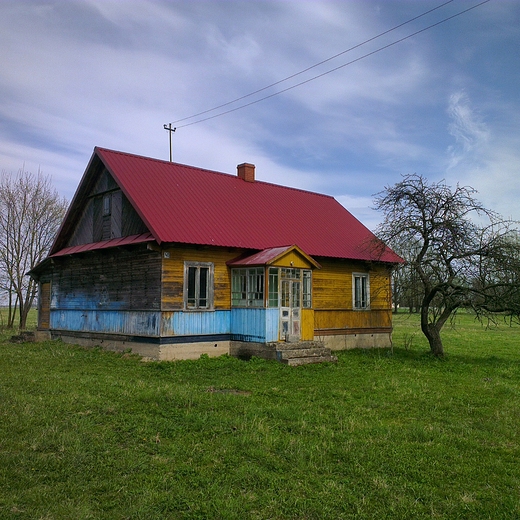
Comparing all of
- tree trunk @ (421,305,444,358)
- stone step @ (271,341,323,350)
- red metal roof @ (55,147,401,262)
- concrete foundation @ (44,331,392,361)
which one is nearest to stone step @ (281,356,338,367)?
stone step @ (271,341,323,350)

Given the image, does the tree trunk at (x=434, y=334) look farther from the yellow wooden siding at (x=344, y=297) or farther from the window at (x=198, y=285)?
the window at (x=198, y=285)

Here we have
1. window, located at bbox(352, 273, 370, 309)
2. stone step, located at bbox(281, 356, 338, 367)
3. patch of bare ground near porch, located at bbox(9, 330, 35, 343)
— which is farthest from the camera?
patch of bare ground near porch, located at bbox(9, 330, 35, 343)

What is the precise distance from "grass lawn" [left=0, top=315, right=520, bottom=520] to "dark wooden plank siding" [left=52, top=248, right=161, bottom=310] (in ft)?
13.4

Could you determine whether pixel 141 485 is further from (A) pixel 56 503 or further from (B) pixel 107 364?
(B) pixel 107 364

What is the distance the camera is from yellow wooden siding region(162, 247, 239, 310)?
1619cm

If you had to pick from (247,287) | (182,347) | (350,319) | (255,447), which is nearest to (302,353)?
(247,287)

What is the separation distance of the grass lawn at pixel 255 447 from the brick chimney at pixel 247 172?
1200 cm

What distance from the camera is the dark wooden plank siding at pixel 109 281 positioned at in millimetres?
16645

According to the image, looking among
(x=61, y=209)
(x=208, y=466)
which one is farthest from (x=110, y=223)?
(x=61, y=209)

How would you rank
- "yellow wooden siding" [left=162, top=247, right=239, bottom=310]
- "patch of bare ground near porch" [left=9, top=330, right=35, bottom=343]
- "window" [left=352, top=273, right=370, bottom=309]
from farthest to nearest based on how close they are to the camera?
"patch of bare ground near porch" [left=9, top=330, right=35, bottom=343] → "window" [left=352, top=273, right=370, bottom=309] → "yellow wooden siding" [left=162, top=247, right=239, bottom=310]

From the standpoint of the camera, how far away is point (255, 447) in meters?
7.21

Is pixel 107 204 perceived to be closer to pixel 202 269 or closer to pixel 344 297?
pixel 202 269

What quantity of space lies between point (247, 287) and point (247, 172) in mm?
7734

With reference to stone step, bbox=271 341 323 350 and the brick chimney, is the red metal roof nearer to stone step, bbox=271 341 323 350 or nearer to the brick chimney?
the brick chimney
